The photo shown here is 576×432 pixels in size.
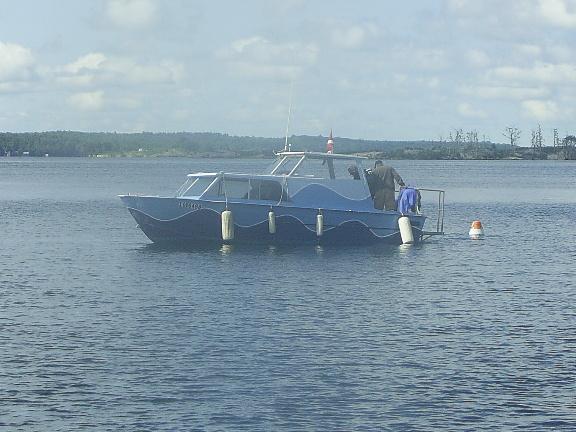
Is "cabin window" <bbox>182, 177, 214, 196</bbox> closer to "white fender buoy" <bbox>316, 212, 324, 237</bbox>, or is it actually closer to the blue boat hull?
the blue boat hull

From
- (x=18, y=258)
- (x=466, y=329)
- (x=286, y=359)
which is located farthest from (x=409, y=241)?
(x=286, y=359)

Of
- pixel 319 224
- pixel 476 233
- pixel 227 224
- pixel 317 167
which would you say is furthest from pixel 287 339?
pixel 476 233

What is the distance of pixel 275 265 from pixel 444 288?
5.90m

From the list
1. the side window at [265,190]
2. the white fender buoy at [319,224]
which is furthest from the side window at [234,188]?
the white fender buoy at [319,224]

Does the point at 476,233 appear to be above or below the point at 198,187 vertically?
below

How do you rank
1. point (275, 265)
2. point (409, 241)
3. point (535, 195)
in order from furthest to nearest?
point (535, 195), point (409, 241), point (275, 265)

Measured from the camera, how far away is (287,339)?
838 inches

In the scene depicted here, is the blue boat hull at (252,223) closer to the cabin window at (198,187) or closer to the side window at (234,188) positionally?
the side window at (234,188)

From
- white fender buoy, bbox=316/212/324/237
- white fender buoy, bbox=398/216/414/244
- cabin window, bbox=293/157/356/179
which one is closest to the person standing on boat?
white fender buoy, bbox=398/216/414/244

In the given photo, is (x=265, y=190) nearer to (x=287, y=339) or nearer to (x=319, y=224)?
(x=319, y=224)

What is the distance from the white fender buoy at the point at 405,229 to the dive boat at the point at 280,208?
0.06 metres

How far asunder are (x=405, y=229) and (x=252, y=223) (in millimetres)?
5332

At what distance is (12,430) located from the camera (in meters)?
15.1

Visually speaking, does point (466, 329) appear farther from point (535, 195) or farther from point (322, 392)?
point (535, 195)
